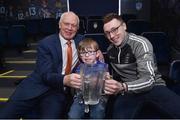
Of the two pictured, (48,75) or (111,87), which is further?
(48,75)

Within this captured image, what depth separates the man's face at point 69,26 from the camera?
3049mm

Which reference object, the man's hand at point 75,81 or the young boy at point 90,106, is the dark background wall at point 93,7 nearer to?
the young boy at point 90,106

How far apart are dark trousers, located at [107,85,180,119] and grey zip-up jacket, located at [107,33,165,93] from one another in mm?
91

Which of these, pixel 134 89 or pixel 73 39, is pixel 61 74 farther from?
pixel 134 89

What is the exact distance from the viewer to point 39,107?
310cm

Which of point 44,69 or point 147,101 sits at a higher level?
point 44,69

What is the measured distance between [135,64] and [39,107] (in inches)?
35.8

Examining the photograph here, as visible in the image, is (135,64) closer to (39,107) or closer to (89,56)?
(89,56)

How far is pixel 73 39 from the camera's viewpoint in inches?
126

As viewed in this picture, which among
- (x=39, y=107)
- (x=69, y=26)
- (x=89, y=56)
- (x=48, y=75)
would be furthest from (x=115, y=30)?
(x=39, y=107)

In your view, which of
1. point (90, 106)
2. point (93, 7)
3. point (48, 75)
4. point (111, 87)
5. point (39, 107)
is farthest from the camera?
point (93, 7)

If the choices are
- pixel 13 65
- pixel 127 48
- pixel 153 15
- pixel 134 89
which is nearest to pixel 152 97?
pixel 134 89

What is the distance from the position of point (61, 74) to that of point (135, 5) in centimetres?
976

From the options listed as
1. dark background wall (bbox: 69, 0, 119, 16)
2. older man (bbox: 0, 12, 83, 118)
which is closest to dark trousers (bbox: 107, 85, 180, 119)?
older man (bbox: 0, 12, 83, 118)
